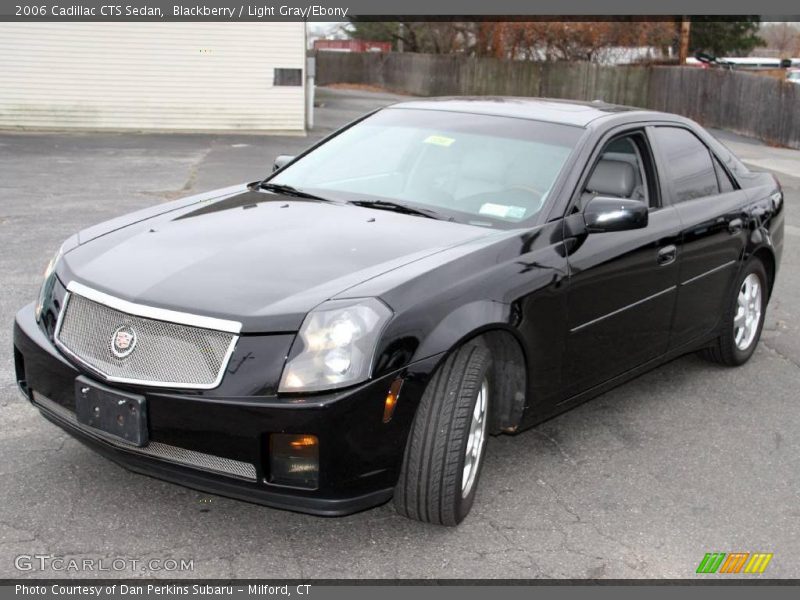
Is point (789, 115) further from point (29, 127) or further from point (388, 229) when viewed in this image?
point (388, 229)

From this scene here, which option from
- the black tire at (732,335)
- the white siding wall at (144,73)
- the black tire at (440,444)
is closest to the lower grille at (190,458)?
the black tire at (440,444)

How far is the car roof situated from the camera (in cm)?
508

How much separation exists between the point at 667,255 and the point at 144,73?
1813 centimetres

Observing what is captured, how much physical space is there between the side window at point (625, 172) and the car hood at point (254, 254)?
1007 mm

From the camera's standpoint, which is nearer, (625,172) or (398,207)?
(398,207)

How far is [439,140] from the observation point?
200 inches

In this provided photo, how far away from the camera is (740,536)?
4020 mm

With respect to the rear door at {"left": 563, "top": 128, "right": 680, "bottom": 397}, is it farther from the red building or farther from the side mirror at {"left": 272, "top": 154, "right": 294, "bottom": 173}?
the red building

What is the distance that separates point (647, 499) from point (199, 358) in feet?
6.67

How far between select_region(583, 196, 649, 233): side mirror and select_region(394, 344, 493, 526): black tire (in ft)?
3.36

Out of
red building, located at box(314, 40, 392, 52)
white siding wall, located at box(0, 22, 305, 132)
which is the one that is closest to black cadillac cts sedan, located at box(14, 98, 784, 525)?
white siding wall, located at box(0, 22, 305, 132)

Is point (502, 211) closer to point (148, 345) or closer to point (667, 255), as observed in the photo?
point (667, 255)

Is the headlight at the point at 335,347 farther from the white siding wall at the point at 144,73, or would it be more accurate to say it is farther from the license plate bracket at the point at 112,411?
the white siding wall at the point at 144,73

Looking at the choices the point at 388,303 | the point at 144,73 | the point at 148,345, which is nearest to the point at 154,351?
the point at 148,345
